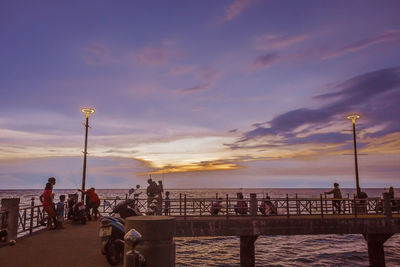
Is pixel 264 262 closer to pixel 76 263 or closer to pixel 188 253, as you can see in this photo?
pixel 188 253

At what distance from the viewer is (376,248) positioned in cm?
1908

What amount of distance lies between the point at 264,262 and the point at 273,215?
5.54 metres

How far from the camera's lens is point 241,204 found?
66.9ft

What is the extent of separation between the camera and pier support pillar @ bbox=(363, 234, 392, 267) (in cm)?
1880

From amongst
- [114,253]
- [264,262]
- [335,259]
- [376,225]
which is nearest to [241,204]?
[264,262]

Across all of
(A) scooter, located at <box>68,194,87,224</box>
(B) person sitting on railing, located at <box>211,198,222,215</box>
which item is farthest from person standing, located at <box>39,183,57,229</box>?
(B) person sitting on railing, located at <box>211,198,222,215</box>

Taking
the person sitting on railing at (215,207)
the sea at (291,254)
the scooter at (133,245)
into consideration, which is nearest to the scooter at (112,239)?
the scooter at (133,245)

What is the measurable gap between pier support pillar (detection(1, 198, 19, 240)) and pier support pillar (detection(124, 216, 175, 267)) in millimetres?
7322

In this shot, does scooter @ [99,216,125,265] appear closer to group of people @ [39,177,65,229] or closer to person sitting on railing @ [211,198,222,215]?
group of people @ [39,177,65,229]

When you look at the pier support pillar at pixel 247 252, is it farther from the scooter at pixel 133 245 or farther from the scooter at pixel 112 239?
the scooter at pixel 133 245

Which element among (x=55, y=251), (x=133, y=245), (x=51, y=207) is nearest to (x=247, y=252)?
(x=51, y=207)

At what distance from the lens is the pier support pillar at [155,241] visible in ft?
19.7

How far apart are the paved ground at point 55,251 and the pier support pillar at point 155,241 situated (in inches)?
106

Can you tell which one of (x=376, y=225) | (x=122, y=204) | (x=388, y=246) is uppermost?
(x=122, y=204)
